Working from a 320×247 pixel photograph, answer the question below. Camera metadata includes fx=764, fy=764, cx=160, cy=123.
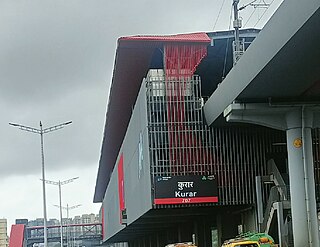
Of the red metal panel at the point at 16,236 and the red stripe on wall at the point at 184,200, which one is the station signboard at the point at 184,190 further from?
the red metal panel at the point at 16,236

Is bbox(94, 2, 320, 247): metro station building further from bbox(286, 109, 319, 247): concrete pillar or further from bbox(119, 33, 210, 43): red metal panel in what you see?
bbox(286, 109, 319, 247): concrete pillar

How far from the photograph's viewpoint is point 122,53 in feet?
150

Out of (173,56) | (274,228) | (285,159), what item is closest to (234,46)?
(173,56)

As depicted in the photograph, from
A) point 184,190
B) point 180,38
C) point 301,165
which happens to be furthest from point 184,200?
point 180,38

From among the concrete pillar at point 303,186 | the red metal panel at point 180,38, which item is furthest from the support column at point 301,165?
the red metal panel at point 180,38

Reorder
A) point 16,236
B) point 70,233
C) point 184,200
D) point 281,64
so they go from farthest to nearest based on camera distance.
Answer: point 70,233 < point 16,236 < point 184,200 < point 281,64

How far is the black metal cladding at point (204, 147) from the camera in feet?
126

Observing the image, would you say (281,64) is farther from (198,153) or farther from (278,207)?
(198,153)

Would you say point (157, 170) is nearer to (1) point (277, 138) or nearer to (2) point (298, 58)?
(1) point (277, 138)

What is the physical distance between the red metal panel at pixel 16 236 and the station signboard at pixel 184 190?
9477cm

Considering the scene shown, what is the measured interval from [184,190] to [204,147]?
7.93ft

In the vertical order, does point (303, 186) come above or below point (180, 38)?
below

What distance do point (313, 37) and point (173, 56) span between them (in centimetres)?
1655

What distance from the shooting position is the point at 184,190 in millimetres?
37812
